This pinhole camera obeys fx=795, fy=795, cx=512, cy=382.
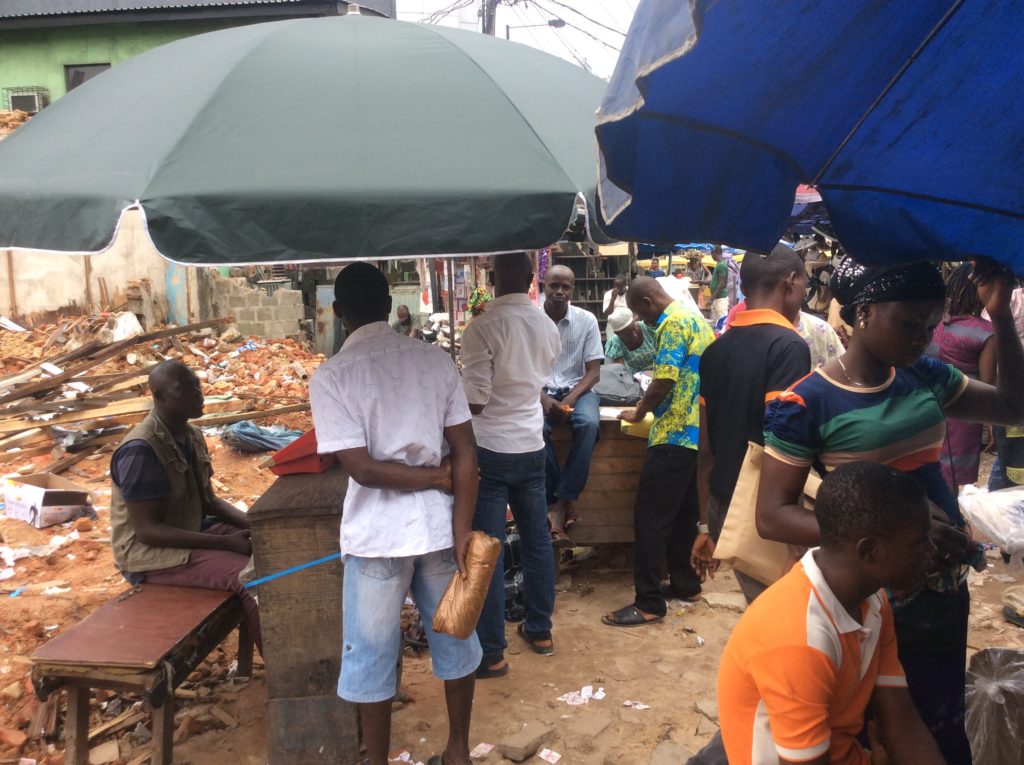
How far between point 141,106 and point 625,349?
4.05 meters

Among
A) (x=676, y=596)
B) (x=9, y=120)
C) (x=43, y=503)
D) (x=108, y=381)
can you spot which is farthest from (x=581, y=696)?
(x=9, y=120)

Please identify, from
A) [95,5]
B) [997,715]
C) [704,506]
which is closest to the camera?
[997,715]

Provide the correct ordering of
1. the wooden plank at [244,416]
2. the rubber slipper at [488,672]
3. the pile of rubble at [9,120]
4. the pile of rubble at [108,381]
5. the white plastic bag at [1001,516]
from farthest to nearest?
the pile of rubble at [9,120] → the wooden plank at [244,416] → the pile of rubble at [108,381] → the rubber slipper at [488,672] → the white plastic bag at [1001,516]

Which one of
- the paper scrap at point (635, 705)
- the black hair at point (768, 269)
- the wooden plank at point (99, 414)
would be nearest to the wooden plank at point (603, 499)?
the paper scrap at point (635, 705)

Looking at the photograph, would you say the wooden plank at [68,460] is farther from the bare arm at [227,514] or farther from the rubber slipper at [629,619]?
the rubber slipper at [629,619]

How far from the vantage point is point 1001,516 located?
13.0 feet

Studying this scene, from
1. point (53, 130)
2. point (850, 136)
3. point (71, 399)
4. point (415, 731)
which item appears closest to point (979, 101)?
point (850, 136)

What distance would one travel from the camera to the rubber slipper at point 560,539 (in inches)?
219

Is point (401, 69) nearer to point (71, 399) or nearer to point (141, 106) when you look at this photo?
point (141, 106)

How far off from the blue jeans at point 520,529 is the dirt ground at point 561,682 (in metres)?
0.24

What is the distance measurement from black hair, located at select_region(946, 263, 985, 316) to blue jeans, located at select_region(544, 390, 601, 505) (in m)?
2.45

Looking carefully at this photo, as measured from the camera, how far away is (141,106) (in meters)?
2.97

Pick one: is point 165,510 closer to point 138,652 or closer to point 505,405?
point 138,652

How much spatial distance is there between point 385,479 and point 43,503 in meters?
5.60
